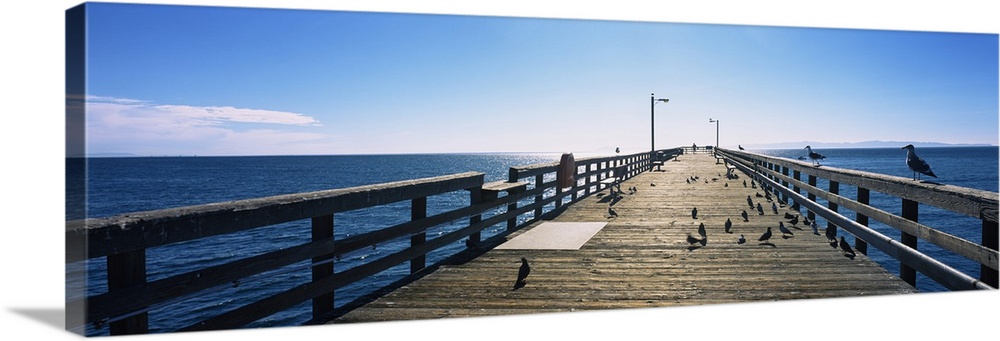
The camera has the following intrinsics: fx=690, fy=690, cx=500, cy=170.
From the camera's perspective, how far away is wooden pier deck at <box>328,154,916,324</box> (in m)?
4.92

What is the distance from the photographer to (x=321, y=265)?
461 centimetres

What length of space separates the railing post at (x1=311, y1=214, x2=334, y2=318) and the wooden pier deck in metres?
0.20

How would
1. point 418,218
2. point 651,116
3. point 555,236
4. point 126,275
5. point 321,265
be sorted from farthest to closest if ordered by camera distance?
point 651,116 < point 555,236 < point 418,218 < point 321,265 < point 126,275

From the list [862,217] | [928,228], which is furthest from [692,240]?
[928,228]

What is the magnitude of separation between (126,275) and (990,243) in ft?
17.5

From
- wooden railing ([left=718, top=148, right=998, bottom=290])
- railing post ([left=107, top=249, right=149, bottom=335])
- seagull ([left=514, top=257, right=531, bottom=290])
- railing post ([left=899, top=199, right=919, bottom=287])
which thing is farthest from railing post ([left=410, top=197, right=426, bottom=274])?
railing post ([left=899, top=199, right=919, bottom=287])

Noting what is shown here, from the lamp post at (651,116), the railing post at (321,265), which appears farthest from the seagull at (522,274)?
the lamp post at (651,116)

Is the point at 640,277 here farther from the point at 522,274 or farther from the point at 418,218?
the point at 418,218

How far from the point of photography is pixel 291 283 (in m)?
17.1

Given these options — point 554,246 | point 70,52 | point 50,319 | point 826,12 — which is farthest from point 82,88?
point 826,12

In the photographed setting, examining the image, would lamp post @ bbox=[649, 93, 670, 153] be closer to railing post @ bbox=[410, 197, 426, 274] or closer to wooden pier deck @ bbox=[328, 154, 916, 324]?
wooden pier deck @ bbox=[328, 154, 916, 324]

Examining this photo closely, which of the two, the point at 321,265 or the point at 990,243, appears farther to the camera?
the point at 990,243

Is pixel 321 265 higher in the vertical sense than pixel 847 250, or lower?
higher

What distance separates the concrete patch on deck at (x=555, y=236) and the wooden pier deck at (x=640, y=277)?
0.52 ft
